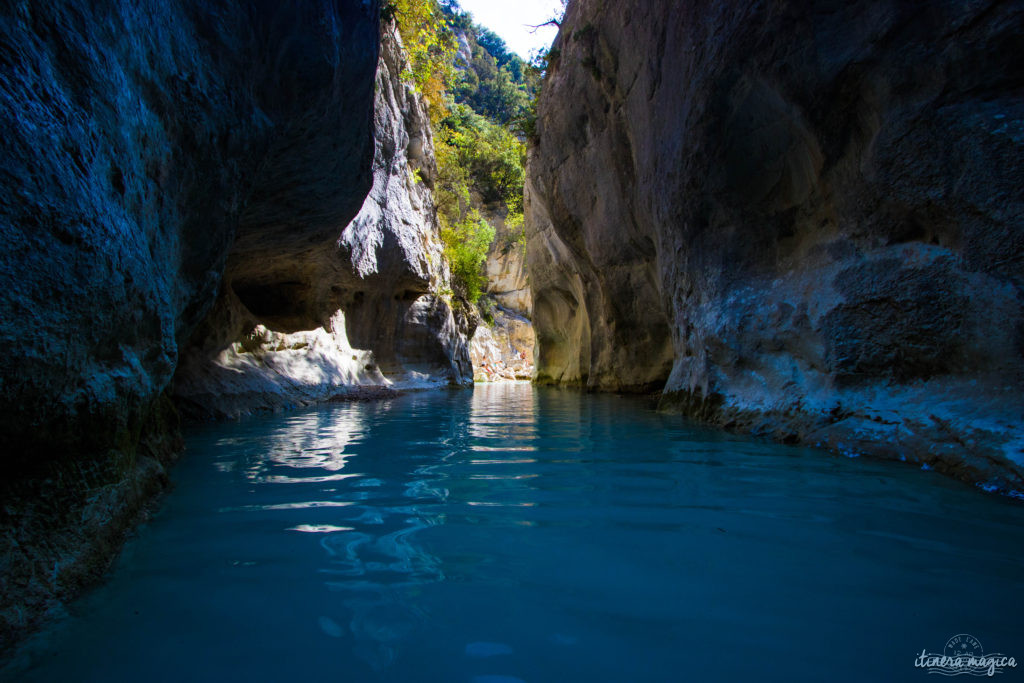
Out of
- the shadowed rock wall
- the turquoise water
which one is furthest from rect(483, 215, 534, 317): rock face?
the turquoise water

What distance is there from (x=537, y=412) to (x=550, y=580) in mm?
5492

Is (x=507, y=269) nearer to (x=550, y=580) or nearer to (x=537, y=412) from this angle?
(x=537, y=412)

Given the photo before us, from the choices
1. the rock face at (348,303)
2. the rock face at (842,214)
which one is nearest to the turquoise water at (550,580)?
the rock face at (842,214)

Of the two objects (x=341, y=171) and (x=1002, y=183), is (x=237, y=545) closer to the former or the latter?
(x=1002, y=183)

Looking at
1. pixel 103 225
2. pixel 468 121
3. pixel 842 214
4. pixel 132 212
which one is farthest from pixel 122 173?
pixel 468 121

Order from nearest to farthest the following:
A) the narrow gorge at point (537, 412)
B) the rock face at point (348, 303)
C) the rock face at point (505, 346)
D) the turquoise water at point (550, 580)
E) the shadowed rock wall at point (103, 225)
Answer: the turquoise water at point (550, 580) < the narrow gorge at point (537, 412) < the shadowed rock wall at point (103, 225) < the rock face at point (348, 303) < the rock face at point (505, 346)

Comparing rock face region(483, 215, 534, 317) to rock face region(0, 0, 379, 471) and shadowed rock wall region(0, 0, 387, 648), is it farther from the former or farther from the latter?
shadowed rock wall region(0, 0, 387, 648)

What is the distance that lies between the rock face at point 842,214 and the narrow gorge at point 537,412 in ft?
0.09

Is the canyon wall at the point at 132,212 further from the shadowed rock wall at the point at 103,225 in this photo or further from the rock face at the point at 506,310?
the rock face at the point at 506,310

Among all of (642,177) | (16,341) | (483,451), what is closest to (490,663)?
(16,341)

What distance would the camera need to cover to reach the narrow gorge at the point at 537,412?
1299 millimetres

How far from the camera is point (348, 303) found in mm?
11734

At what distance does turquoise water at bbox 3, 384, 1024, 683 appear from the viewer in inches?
43.4

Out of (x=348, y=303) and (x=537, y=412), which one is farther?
(x=348, y=303)
